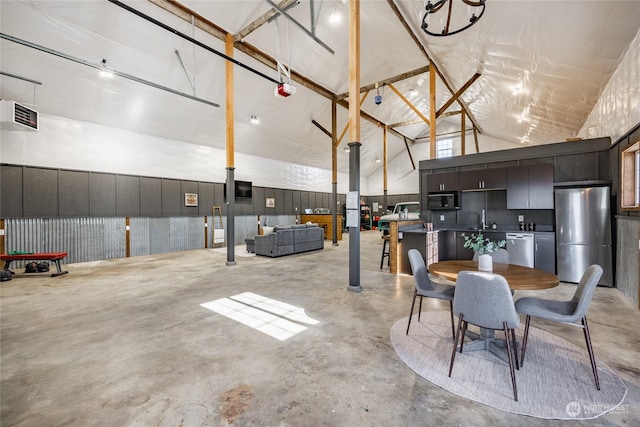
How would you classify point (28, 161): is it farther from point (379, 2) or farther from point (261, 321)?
point (379, 2)

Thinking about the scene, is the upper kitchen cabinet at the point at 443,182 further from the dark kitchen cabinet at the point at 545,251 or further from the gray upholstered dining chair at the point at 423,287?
the gray upholstered dining chair at the point at 423,287

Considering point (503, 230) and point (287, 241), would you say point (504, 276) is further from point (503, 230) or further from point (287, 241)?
point (287, 241)

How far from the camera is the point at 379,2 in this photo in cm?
544

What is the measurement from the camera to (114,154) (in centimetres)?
745

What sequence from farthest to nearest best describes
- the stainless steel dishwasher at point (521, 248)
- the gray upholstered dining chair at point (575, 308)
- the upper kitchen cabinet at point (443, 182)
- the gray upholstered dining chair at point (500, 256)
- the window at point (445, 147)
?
the window at point (445, 147), the upper kitchen cabinet at point (443, 182), the stainless steel dishwasher at point (521, 248), the gray upholstered dining chair at point (500, 256), the gray upholstered dining chair at point (575, 308)

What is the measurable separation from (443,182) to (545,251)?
235 centimetres

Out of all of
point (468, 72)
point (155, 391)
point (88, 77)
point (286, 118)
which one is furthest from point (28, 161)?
point (468, 72)

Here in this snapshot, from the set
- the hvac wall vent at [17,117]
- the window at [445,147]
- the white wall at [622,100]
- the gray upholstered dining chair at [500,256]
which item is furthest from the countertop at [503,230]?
the window at [445,147]

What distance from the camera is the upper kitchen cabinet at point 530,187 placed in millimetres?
5041

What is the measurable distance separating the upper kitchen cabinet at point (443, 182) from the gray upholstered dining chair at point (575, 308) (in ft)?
13.7

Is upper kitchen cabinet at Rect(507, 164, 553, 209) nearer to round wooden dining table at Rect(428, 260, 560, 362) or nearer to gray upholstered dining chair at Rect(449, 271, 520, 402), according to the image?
round wooden dining table at Rect(428, 260, 560, 362)

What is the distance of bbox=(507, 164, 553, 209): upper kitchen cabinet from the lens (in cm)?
504

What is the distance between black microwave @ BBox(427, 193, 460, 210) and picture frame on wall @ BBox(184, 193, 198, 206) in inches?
297

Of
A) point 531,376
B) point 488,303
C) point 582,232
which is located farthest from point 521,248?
point 488,303
